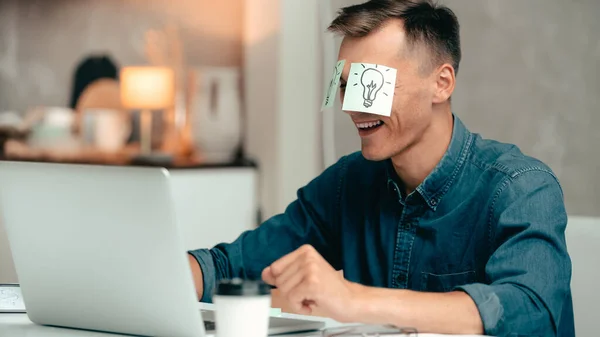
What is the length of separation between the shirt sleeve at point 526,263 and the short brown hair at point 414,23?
298 millimetres

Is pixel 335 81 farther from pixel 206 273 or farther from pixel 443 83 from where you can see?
pixel 206 273

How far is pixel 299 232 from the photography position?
67.2 inches

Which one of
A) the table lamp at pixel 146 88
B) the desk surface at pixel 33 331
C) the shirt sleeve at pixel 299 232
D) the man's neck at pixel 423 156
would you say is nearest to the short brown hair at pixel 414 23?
the man's neck at pixel 423 156

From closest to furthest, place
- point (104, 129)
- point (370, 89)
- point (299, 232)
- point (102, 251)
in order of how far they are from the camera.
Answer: point (102, 251) < point (370, 89) < point (299, 232) < point (104, 129)

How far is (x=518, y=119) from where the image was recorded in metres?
2.36

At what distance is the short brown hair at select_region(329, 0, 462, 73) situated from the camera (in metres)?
1.52

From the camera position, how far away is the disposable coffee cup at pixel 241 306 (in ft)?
3.09

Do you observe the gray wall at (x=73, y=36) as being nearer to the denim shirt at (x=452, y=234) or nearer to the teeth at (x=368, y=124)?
the denim shirt at (x=452, y=234)

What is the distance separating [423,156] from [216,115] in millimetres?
2748

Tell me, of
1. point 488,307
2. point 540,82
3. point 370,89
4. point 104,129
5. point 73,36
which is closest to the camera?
point 488,307

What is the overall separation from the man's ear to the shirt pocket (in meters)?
0.30

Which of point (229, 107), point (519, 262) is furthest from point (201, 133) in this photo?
point (519, 262)

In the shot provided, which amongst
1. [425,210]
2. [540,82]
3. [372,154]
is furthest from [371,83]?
[540,82]

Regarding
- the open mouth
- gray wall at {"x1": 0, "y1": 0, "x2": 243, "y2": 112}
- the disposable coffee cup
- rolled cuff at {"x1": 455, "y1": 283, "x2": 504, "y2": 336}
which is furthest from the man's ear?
gray wall at {"x1": 0, "y1": 0, "x2": 243, "y2": 112}
